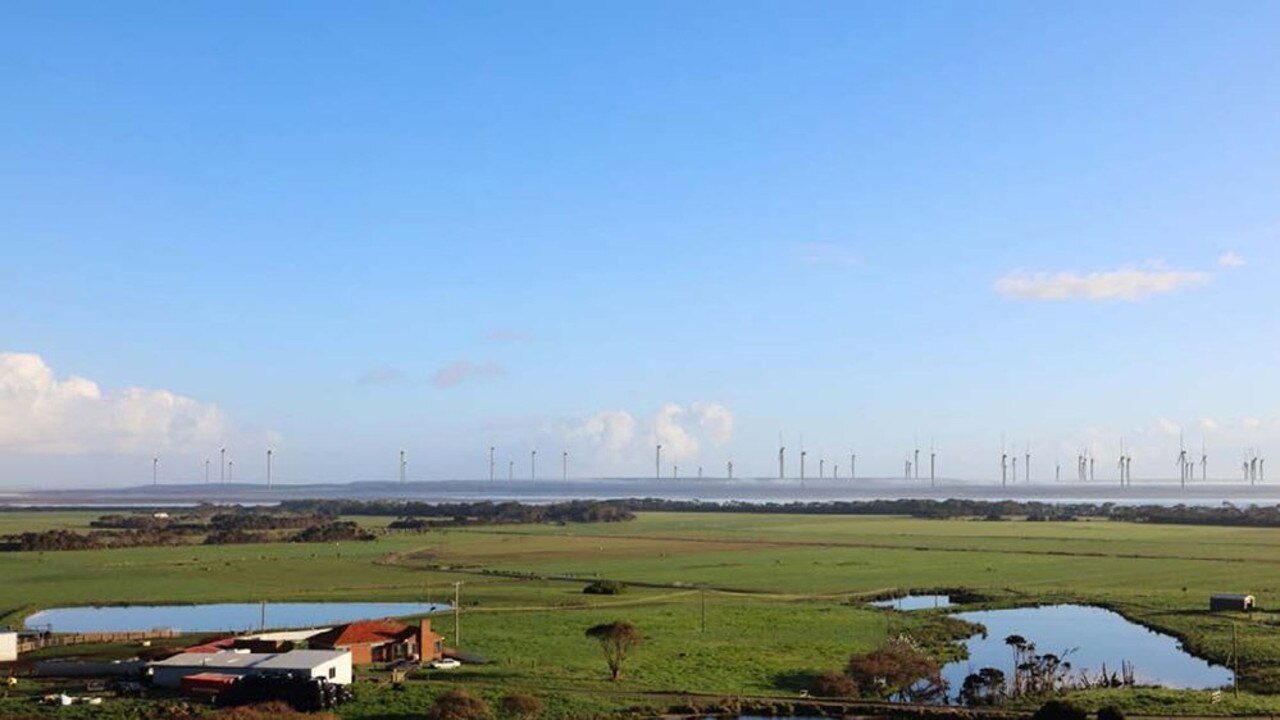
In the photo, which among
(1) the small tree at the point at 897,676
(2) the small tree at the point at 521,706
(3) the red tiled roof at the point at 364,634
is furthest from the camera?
(3) the red tiled roof at the point at 364,634

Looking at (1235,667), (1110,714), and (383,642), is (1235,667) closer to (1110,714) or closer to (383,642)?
(1110,714)

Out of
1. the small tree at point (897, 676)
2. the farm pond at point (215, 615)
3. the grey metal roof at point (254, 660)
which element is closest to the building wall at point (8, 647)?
the grey metal roof at point (254, 660)

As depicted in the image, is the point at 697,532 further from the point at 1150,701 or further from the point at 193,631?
the point at 1150,701

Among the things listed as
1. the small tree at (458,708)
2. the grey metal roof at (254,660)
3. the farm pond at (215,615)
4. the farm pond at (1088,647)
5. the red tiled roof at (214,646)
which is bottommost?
the farm pond at (215,615)

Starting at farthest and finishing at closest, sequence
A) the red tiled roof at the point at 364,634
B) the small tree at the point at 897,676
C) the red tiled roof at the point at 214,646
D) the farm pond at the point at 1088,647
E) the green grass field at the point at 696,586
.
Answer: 1. the red tiled roof at the point at 364,634
2. the farm pond at the point at 1088,647
3. the red tiled roof at the point at 214,646
4. the green grass field at the point at 696,586
5. the small tree at the point at 897,676

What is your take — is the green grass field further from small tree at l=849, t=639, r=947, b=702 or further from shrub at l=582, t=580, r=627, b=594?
small tree at l=849, t=639, r=947, b=702

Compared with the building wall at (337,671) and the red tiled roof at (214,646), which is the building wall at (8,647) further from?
the building wall at (337,671)

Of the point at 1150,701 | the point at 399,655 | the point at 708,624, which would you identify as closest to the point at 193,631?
the point at 399,655

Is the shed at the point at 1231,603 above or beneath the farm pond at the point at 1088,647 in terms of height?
above
